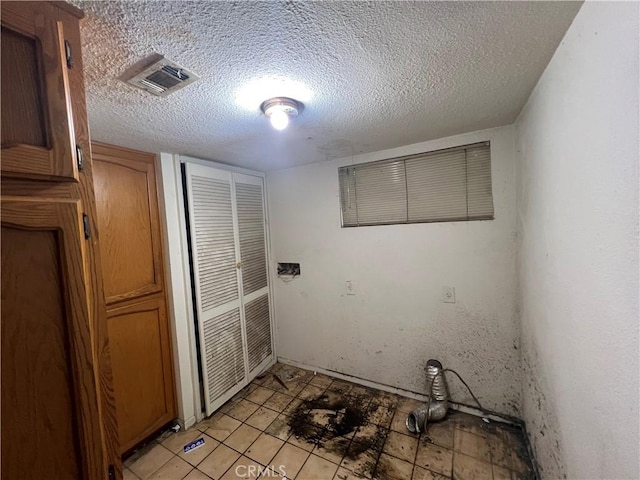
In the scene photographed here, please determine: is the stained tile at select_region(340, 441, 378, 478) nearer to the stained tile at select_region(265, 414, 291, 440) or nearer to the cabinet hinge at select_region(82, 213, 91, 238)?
the stained tile at select_region(265, 414, 291, 440)

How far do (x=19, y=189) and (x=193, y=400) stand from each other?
210cm

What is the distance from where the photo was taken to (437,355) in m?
2.09

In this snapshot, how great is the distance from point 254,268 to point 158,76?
76.8 inches

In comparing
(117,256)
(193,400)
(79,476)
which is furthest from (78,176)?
(193,400)

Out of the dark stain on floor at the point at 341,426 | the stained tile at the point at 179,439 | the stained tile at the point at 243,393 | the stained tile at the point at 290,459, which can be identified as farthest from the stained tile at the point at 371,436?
the stained tile at the point at 179,439

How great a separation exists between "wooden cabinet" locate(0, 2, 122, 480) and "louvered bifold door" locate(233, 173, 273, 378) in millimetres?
1806

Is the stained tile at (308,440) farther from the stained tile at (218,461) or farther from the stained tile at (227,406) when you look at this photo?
the stained tile at (227,406)

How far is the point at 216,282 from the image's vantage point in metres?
2.23

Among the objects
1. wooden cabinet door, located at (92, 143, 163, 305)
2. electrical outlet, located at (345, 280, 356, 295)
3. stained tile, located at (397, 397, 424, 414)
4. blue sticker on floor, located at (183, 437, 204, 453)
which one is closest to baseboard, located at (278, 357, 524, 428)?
stained tile, located at (397, 397, 424, 414)

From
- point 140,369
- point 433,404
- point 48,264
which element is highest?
point 48,264

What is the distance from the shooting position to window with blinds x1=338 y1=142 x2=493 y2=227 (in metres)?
1.88

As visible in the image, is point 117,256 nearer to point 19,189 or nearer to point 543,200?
point 19,189

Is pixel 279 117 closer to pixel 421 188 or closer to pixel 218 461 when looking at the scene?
pixel 421 188

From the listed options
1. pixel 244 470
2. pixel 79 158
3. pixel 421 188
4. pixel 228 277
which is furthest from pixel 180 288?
pixel 421 188
